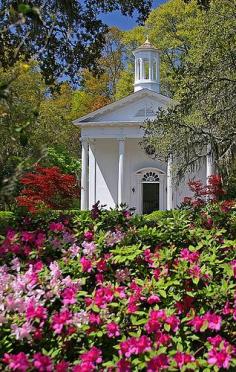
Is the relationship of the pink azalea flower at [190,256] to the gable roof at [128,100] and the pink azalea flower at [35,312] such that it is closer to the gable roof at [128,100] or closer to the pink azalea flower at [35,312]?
the pink azalea flower at [35,312]

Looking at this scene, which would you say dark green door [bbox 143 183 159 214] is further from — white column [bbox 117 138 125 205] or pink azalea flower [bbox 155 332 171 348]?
pink azalea flower [bbox 155 332 171 348]

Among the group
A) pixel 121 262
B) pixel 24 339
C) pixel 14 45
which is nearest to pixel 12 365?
pixel 24 339

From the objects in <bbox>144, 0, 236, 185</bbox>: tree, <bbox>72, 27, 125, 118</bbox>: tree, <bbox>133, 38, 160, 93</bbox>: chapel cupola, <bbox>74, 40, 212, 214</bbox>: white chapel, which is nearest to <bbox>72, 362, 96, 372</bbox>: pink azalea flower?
<bbox>144, 0, 236, 185</bbox>: tree

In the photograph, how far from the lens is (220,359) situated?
2.60m

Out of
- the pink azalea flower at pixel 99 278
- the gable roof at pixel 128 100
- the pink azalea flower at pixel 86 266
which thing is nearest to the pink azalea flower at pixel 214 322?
the pink azalea flower at pixel 99 278

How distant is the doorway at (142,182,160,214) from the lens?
26.1m

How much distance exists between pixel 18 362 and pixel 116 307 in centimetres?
71

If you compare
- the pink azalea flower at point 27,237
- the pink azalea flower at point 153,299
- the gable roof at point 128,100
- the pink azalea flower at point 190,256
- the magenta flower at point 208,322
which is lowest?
the magenta flower at point 208,322

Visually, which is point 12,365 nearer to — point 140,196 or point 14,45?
point 14,45

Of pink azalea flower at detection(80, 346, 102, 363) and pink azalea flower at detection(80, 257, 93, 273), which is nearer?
pink azalea flower at detection(80, 346, 102, 363)

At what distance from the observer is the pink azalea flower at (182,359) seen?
261 cm

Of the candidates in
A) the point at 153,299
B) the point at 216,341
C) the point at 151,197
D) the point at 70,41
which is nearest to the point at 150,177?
the point at 151,197

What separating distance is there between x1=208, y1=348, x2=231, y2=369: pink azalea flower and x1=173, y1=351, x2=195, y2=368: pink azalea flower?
10 cm

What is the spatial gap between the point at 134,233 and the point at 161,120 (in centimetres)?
1207
